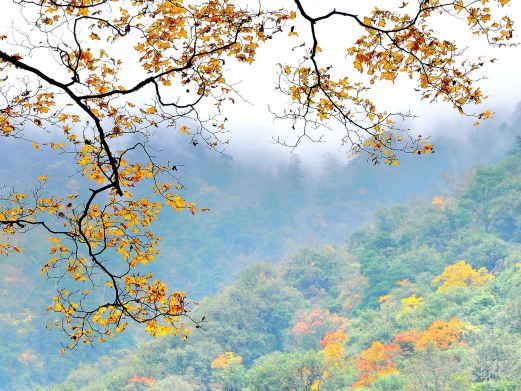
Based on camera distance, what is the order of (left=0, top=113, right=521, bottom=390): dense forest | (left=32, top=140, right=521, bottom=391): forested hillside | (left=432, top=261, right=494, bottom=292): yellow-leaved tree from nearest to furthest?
(left=32, top=140, right=521, bottom=391): forested hillside < (left=0, top=113, right=521, bottom=390): dense forest < (left=432, top=261, right=494, bottom=292): yellow-leaved tree

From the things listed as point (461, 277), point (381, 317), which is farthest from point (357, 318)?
point (381, 317)

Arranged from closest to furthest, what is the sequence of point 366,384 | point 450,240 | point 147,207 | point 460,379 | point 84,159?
point 84,159, point 147,207, point 460,379, point 366,384, point 450,240

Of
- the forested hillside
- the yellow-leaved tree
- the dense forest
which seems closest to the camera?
the forested hillside

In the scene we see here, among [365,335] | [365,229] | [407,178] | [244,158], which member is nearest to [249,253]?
[244,158]

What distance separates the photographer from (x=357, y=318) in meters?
36.3

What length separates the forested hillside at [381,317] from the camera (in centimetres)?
2081

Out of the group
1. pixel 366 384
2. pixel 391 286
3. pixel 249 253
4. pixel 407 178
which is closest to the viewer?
pixel 366 384

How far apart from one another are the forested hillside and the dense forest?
7 cm

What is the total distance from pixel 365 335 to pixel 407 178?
89.5 metres

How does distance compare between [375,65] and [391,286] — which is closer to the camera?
[375,65]

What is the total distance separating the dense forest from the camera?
21.9 meters

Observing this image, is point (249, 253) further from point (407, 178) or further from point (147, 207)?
point (147, 207)

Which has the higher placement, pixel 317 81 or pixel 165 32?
pixel 165 32

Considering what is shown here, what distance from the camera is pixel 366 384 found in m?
22.1
